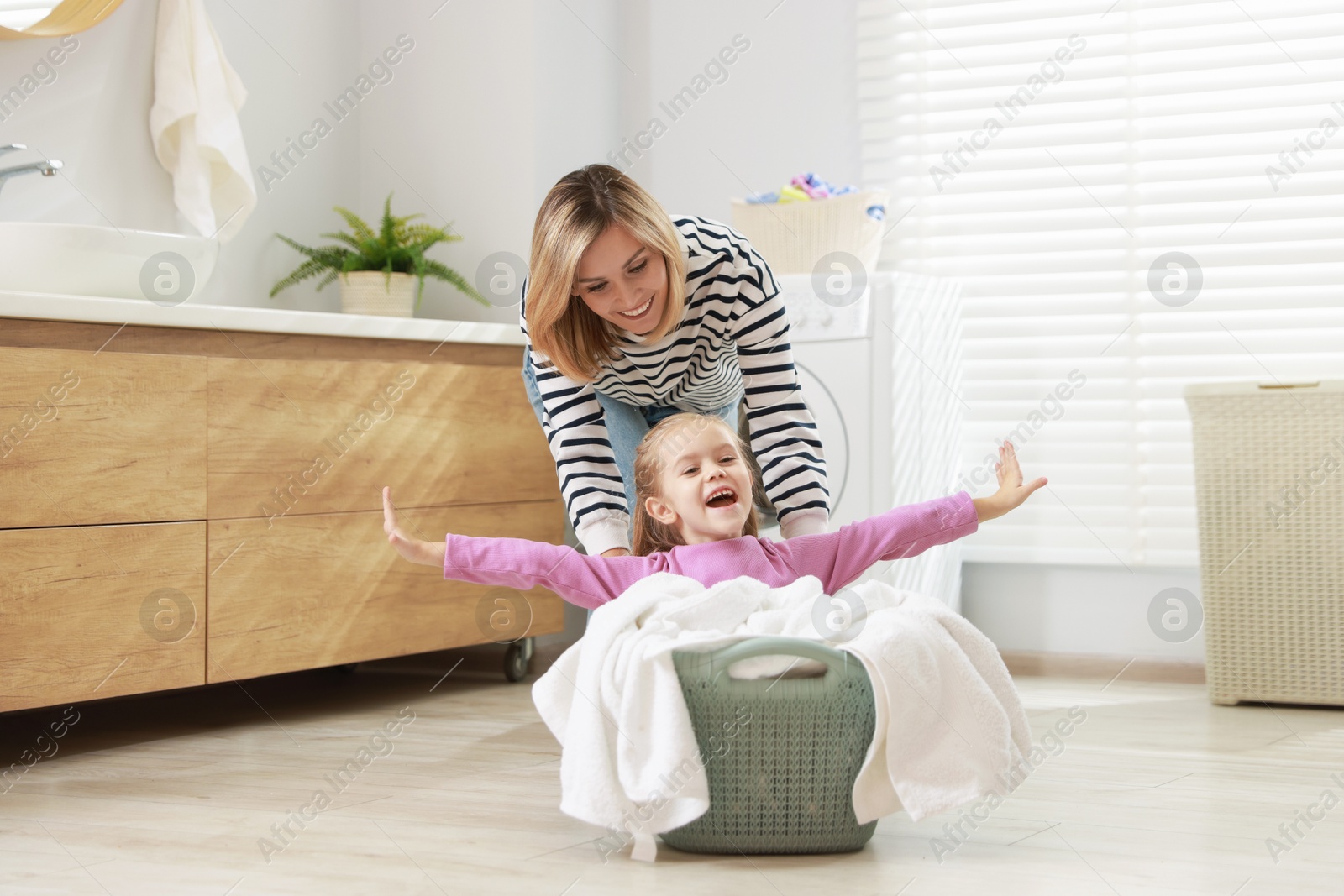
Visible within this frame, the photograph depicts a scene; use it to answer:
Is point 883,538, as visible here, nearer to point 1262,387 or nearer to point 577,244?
point 577,244

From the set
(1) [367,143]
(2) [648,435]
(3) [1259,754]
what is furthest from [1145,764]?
(1) [367,143]

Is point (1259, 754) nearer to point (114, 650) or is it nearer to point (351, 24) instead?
point (114, 650)

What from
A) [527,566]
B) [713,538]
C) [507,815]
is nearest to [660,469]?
[713,538]

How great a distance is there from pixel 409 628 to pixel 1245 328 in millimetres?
1909

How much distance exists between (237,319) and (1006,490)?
1.32 m

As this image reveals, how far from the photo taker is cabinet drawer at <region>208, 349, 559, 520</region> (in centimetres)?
213

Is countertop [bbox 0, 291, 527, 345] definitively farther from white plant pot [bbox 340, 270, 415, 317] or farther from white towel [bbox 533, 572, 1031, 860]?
white towel [bbox 533, 572, 1031, 860]

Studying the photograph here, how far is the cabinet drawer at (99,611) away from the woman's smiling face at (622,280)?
91cm

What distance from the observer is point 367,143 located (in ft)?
10.2

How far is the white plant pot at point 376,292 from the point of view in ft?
→ 9.03

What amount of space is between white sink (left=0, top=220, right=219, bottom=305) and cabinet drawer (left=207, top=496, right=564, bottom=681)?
42 centimetres

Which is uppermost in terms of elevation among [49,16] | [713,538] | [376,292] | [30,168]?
[49,16]

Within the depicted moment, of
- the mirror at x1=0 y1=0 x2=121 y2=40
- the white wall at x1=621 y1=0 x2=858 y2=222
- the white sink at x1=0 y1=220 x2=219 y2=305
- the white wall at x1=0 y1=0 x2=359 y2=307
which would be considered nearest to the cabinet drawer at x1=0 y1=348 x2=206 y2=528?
the white sink at x1=0 y1=220 x2=219 y2=305

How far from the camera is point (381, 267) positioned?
110 inches
